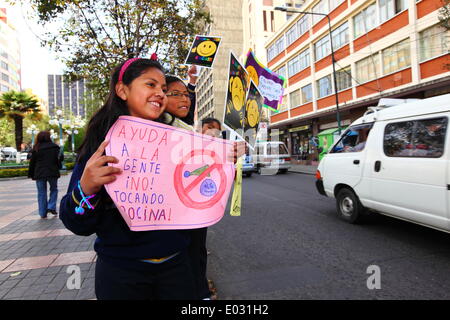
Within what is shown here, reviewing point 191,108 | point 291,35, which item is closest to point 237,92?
point 191,108

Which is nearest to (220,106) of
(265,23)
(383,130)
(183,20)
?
(265,23)

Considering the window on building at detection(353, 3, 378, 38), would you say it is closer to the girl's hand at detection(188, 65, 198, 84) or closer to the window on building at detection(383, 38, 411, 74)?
the window on building at detection(383, 38, 411, 74)

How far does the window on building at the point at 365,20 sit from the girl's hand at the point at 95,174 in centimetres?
2111

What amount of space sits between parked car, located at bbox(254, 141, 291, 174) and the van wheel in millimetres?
10957

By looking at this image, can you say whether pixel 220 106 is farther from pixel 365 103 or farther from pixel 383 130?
pixel 383 130

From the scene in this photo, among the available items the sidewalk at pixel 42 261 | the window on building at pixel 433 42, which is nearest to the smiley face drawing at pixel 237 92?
the sidewalk at pixel 42 261

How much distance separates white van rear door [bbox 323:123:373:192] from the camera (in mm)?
4836

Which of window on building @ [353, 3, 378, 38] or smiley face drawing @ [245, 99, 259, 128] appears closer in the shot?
smiley face drawing @ [245, 99, 259, 128]

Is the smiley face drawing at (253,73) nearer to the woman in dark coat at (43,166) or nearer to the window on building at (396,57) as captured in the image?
the woman in dark coat at (43,166)

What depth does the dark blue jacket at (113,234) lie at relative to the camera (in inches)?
47.1

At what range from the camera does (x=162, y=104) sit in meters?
1.36

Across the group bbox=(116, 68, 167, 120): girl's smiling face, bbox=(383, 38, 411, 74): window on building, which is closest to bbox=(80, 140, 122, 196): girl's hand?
bbox=(116, 68, 167, 120): girl's smiling face

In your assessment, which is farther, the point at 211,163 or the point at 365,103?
the point at 365,103
